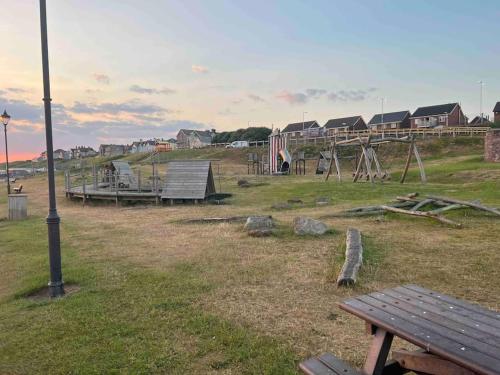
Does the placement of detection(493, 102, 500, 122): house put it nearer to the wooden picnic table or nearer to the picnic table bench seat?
the wooden picnic table

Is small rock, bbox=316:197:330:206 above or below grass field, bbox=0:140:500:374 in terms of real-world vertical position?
above

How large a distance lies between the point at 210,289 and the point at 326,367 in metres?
3.21

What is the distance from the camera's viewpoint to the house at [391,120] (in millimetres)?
79125

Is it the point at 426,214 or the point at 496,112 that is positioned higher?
the point at 496,112

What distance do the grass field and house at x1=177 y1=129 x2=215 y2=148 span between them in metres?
101

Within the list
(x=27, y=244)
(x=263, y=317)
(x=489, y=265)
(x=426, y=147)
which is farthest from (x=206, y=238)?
(x=426, y=147)

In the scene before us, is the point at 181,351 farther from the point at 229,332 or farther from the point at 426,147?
the point at 426,147

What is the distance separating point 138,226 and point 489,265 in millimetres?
9260

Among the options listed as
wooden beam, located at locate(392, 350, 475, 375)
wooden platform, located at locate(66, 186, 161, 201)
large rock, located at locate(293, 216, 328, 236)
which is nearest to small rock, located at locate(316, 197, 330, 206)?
large rock, located at locate(293, 216, 328, 236)

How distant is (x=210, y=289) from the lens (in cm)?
621

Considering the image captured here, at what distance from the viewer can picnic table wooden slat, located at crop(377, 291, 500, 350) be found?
2.54 m

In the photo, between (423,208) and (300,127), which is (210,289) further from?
(300,127)

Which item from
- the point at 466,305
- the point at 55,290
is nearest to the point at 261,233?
the point at 55,290

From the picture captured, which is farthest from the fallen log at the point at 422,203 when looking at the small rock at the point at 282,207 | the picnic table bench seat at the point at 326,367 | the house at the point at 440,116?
the house at the point at 440,116
